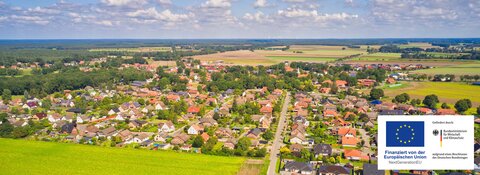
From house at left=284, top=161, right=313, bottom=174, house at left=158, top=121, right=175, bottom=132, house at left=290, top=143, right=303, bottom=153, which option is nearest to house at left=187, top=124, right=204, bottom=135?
house at left=158, top=121, right=175, bottom=132

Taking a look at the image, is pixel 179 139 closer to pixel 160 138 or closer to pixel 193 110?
pixel 160 138

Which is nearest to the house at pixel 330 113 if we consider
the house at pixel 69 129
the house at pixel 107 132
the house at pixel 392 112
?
the house at pixel 392 112

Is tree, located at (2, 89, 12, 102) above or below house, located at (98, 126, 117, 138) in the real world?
above

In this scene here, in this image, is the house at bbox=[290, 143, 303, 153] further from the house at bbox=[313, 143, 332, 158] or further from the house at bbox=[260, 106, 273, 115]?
the house at bbox=[260, 106, 273, 115]

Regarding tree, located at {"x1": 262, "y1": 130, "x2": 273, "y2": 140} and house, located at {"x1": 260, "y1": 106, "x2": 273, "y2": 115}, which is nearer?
tree, located at {"x1": 262, "y1": 130, "x2": 273, "y2": 140}

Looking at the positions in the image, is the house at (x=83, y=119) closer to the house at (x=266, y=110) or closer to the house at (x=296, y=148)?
the house at (x=266, y=110)

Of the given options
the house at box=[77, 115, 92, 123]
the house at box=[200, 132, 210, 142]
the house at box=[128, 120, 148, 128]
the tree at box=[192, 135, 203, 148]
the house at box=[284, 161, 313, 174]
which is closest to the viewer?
the house at box=[284, 161, 313, 174]

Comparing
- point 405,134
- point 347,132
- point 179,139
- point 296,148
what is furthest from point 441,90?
point 405,134
